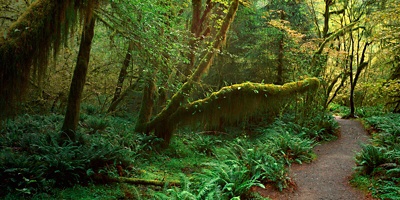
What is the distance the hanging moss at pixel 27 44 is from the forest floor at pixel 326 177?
5559 mm

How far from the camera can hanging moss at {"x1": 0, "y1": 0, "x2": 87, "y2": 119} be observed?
464 cm

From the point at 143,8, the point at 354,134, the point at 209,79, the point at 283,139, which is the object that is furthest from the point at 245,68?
the point at 143,8

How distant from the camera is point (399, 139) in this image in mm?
9688

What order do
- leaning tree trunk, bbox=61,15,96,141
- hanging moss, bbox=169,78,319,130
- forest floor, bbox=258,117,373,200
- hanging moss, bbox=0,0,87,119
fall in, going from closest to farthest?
hanging moss, bbox=0,0,87,119 → forest floor, bbox=258,117,373,200 → leaning tree trunk, bbox=61,15,96,141 → hanging moss, bbox=169,78,319,130

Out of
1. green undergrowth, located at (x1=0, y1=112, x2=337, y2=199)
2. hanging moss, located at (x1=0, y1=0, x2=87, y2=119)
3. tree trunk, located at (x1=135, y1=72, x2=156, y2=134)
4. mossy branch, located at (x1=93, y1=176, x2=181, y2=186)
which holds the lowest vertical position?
mossy branch, located at (x1=93, y1=176, x2=181, y2=186)

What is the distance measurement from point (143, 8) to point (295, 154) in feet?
22.1

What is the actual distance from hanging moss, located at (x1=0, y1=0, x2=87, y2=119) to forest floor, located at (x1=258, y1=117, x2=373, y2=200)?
556 centimetres

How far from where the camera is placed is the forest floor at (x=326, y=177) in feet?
22.3

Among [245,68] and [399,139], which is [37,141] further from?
[245,68]

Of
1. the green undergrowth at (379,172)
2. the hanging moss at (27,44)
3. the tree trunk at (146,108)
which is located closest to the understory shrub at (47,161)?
the hanging moss at (27,44)

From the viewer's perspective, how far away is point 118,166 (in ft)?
25.6

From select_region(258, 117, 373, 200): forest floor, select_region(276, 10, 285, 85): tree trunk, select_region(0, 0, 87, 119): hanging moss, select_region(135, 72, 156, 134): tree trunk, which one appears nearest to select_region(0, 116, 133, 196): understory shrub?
select_region(0, 0, 87, 119): hanging moss

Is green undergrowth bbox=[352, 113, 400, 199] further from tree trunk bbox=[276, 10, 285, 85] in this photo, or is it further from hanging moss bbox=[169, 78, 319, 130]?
tree trunk bbox=[276, 10, 285, 85]

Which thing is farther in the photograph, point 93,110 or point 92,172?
point 93,110
